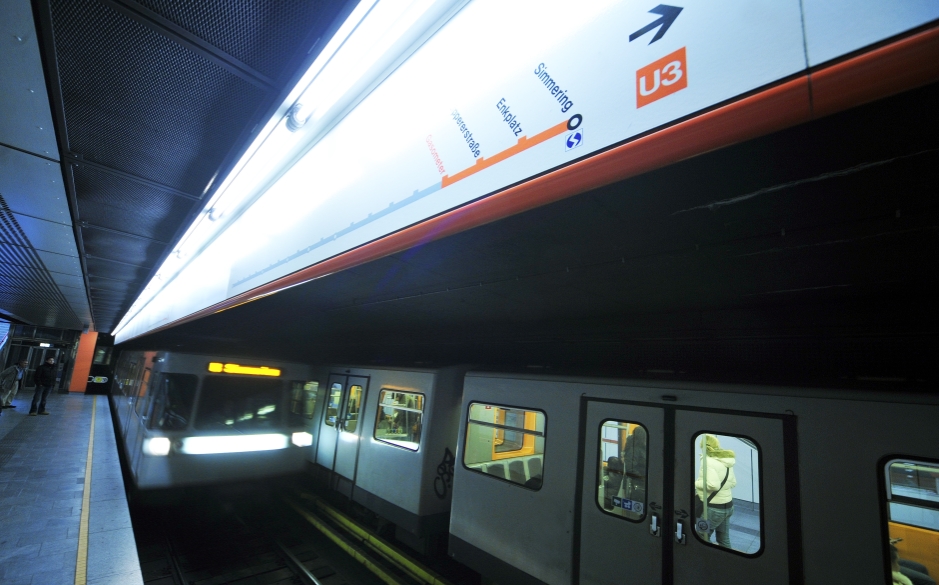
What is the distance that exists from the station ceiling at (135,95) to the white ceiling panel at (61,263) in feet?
7.07

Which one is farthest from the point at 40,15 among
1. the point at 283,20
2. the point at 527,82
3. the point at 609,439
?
the point at 609,439

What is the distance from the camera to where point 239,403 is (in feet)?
24.5

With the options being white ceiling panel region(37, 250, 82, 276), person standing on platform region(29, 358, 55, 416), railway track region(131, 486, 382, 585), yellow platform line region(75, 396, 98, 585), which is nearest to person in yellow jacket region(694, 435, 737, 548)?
railway track region(131, 486, 382, 585)

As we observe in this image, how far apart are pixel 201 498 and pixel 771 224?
9.81 m

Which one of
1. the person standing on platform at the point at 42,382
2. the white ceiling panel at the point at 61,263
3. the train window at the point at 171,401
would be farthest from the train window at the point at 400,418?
the person standing on platform at the point at 42,382

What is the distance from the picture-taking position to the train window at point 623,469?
3.69 metres

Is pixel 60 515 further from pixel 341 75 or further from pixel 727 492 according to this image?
pixel 727 492

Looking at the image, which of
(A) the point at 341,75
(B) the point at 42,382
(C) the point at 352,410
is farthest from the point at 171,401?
(B) the point at 42,382

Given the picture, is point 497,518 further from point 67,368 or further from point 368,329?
point 67,368

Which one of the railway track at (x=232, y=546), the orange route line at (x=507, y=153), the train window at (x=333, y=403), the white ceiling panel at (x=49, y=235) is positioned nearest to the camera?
the orange route line at (x=507, y=153)

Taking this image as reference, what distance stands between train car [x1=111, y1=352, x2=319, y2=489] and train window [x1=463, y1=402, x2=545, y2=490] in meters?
4.38

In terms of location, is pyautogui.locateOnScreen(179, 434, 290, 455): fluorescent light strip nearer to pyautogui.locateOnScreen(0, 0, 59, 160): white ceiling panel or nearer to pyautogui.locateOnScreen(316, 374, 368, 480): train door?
pyautogui.locateOnScreen(316, 374, 368, 480): train door

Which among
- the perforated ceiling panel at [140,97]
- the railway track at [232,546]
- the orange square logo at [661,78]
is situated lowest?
the railway track at [232,546]

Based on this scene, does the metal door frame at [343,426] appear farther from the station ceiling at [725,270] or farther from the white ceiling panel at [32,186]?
the white ceiling panel at [32,186]
